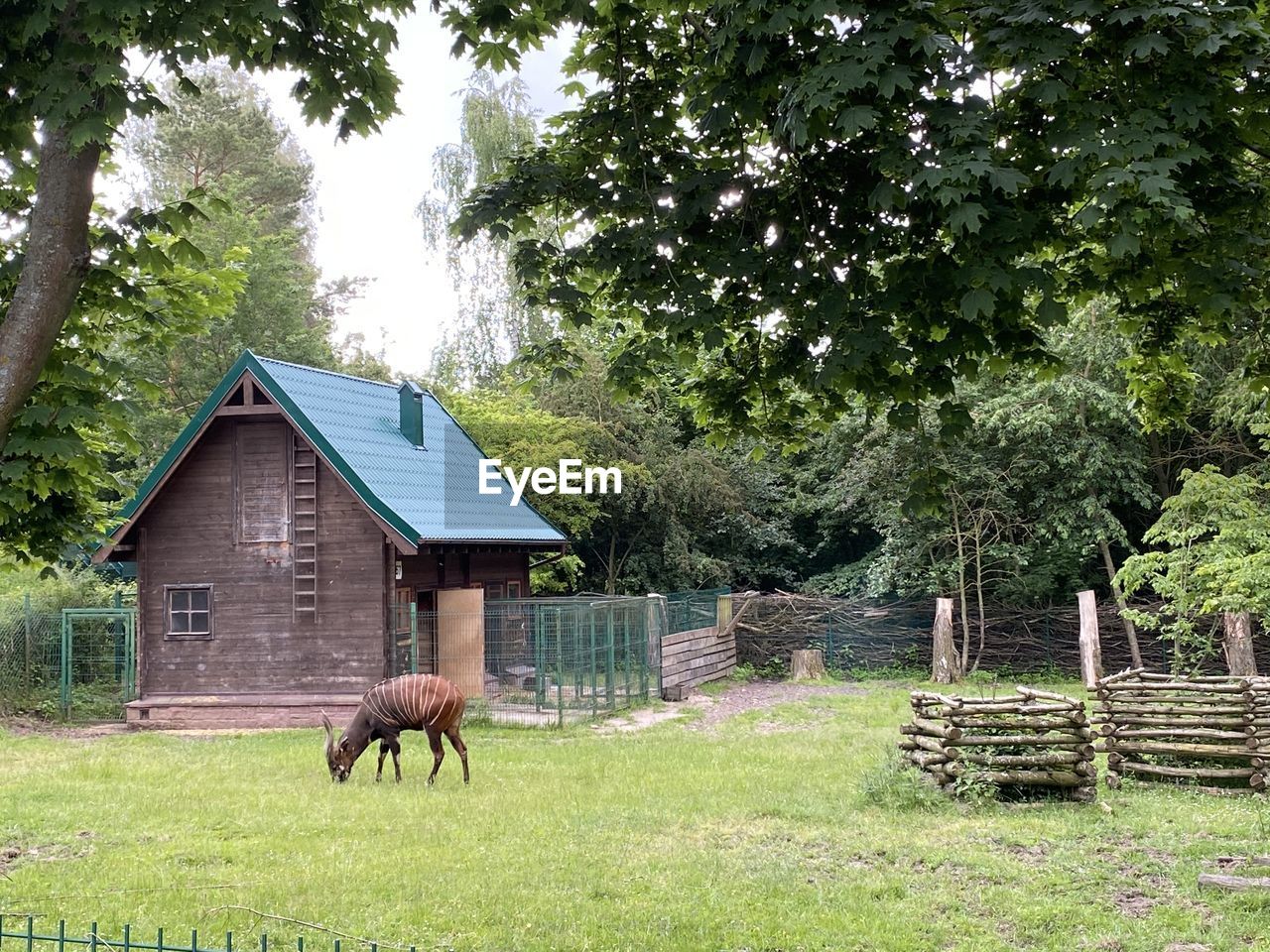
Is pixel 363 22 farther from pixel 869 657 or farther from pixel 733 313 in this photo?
pixel 869 657

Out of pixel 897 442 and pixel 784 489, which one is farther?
pixel 784 489

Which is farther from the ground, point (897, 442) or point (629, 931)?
point (897, 442)

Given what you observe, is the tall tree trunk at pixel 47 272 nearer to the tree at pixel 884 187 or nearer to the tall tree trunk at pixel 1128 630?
the tree at pixel 884 187

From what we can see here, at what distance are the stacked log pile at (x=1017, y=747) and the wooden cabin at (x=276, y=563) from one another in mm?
9897

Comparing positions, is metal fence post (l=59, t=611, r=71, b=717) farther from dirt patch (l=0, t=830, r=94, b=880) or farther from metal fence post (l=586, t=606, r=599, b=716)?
dirt patch (l=0, t=830, r=94, b=880)

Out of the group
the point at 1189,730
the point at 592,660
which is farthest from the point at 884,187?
the point at 592,660

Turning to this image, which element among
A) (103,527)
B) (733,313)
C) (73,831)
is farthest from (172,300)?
(73,831)

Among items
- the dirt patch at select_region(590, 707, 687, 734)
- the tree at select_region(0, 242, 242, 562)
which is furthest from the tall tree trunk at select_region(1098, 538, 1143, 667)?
the tree at select_region(0, 242, 242, 562)

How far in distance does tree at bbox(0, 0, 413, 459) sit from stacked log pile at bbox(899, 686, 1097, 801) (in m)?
9.16

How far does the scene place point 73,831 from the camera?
1127 centimetres

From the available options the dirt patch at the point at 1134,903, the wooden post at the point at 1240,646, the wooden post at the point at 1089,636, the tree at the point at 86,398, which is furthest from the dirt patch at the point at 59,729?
the wooden post at the point at 1240,646

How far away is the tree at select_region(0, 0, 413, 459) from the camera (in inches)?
221

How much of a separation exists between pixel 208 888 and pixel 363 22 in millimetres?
6629

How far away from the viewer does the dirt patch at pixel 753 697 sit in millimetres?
20656
